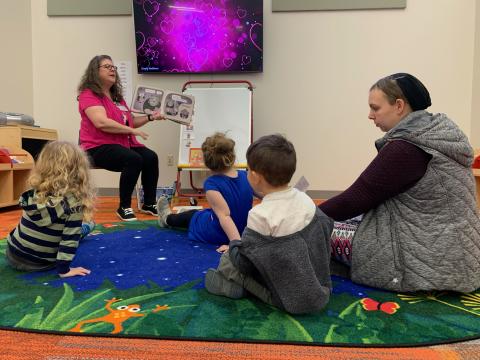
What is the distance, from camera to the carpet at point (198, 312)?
893mm

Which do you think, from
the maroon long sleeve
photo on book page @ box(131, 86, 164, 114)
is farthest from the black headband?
photo on book page @ box(131, 86, 164, 114)

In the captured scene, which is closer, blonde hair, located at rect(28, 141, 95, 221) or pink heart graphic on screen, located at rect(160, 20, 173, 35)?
blonde hair, located at rect(28, 141, 95, 221)

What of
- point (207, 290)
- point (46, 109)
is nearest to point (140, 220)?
point (207, 290)

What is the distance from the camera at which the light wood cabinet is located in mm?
2768

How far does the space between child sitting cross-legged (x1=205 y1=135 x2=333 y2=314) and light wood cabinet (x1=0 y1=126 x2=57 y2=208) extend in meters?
2.36

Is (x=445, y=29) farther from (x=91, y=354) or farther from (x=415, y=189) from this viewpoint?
(x=91, y=354)

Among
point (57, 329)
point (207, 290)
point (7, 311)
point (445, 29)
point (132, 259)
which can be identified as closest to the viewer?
point (57, 329)

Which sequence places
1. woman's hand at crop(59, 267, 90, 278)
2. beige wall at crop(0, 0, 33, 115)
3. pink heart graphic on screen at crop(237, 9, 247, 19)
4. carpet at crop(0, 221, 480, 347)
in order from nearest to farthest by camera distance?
carpet at crop(0, 221, 480, 347) → woman's hand at crop(59, 267, 90, 278) → pink heart graphic on screen at crop(237, 9, 247, 19) → beige wall at crop(0, 0, 33, 115)

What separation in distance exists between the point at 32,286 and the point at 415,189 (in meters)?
1.20

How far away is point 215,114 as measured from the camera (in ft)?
11.3

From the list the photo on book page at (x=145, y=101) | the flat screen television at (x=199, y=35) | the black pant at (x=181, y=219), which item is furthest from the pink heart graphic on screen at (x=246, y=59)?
the black pant at (x=181, y=219)

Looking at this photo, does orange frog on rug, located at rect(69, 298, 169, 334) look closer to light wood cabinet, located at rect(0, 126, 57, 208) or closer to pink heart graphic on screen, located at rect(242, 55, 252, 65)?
light wood cabinet, located at rect(0, 126, 57, 208)

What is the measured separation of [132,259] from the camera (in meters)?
1.50

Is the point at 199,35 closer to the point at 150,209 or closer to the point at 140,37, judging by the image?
the point at 140,37
